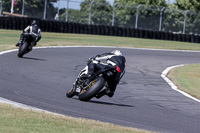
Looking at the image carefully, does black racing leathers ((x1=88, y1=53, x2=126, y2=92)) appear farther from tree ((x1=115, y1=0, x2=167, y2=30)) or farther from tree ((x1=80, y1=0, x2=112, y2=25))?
tree ((x1=115, y1=0, x2=167, y2=30))

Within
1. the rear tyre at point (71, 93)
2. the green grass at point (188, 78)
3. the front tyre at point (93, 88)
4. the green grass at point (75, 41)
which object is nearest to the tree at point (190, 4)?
the green grass at point (75, 41)

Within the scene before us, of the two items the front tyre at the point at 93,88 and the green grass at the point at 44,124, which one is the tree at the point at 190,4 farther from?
the green grass at the point at 44,124

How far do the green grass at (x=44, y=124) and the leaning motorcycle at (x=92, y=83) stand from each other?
176cm

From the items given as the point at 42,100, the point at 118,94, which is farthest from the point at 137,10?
the point at 42,100

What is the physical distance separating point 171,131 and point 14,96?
348 cm

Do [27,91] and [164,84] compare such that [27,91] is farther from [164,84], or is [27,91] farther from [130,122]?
[164,84]

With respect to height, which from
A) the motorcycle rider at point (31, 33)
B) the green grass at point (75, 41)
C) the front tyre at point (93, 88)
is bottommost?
the front tyre at point (93, 88)

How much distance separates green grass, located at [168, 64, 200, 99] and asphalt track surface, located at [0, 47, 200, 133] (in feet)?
→ 1.51

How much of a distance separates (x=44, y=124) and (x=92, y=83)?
2886 mm

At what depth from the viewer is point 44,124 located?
631cm

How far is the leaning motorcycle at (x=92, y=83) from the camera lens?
8.97 metres

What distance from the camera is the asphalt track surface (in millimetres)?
8031

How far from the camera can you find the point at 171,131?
7297mm

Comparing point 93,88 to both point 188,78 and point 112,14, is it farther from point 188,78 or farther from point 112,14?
point 112,14
